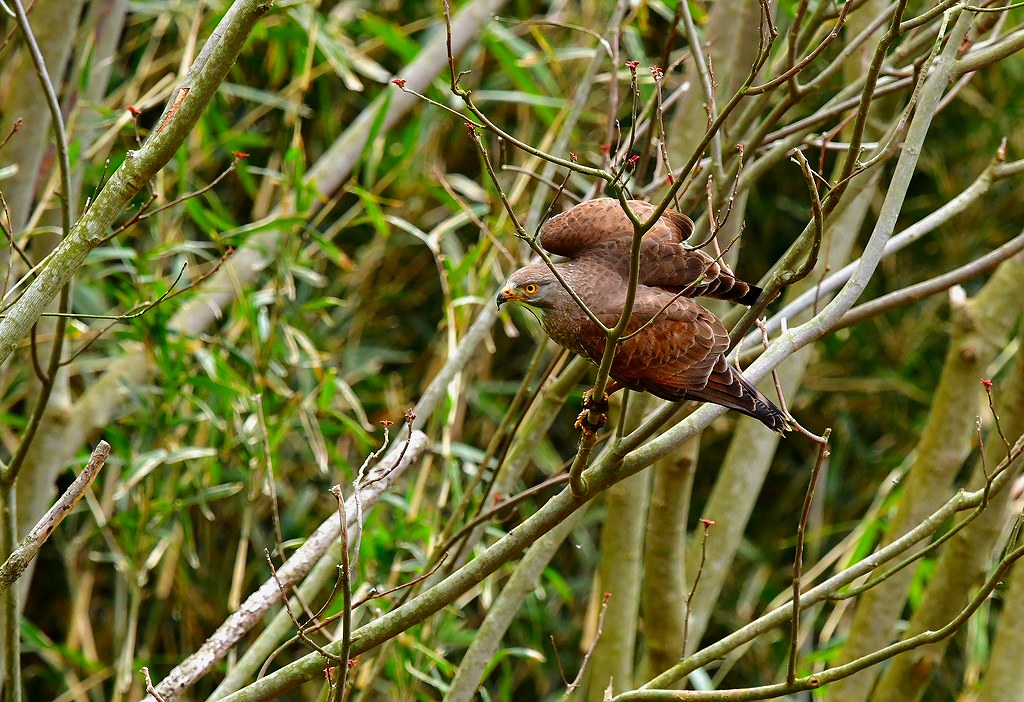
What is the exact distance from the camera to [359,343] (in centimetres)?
440

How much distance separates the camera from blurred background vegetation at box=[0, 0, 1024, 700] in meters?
2.98

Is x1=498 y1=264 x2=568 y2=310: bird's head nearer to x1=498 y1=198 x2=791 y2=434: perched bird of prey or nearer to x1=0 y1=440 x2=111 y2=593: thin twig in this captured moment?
x1=498 y1=198 x2=791 y2=434: perched bird of prey

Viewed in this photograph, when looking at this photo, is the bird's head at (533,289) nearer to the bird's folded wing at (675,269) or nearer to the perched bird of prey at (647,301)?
the perched bird of prey at (647,301)

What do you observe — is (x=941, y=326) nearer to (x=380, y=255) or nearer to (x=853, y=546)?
(x=853, y=546)

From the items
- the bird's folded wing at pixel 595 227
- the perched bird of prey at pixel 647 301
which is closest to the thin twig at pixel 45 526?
the perched bird of prey at pixel 647 301

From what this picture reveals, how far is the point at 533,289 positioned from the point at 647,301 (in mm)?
302

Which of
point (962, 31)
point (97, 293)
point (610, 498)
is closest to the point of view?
point (962, 31)

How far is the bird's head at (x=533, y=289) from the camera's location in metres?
2.21

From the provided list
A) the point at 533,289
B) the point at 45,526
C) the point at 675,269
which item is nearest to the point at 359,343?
the point at 533,289

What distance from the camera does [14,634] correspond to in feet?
6.17

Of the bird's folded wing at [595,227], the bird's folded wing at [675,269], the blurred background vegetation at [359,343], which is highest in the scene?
the bird's folded wing at [595,227]

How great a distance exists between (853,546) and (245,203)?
2839 mm

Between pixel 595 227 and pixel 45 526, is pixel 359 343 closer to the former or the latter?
pixel 595 227

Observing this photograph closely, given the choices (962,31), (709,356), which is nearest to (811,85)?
(962,31)
